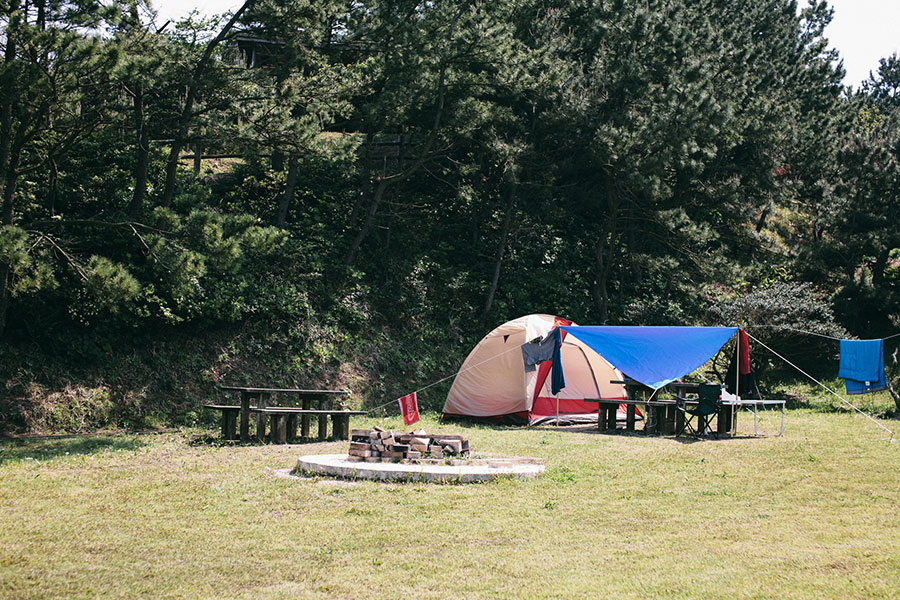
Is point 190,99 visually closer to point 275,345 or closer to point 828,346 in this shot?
point 275,345

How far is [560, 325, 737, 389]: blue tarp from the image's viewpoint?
12344mm

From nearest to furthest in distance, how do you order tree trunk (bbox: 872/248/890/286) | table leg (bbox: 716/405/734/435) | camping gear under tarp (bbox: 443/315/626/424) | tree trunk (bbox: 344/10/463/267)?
table leg (bbox: 716/405/734/435)
camping gear under tarp (bbox: 443/315/626/424)
tree trunk (bbox: 344/10/463/267)
tree trunk (bbox: 872/248/890/286)

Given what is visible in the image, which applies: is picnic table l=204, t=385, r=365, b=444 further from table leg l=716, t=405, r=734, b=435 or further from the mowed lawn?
table leg l=716, t=405, r=734, b=435

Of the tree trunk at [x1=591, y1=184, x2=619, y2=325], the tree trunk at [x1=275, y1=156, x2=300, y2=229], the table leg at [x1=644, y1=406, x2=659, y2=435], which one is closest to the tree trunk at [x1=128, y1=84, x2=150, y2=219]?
the tree trunk at [x1=275, y1=156, x2=300, y2=229]

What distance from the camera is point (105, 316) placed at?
43.8 ft

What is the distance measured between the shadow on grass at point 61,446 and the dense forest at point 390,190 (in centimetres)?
117

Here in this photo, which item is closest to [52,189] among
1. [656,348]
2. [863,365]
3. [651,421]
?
[656,348]

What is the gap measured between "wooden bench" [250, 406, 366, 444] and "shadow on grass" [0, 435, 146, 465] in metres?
1.74

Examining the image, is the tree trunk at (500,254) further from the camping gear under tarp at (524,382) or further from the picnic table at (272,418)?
the picnic table at (272,418)

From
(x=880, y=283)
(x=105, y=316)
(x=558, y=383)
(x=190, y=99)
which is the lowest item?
(x=558, y=383)

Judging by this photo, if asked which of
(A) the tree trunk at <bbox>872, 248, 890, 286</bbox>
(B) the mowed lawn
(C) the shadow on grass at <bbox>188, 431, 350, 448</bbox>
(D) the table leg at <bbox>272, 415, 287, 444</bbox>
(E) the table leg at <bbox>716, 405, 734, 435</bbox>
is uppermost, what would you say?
(A) the tree trunk at <bbox>872, 248, 890, 286</bbox>

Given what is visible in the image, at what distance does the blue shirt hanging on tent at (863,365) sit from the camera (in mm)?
14680

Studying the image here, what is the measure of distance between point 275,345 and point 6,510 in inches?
A: 360

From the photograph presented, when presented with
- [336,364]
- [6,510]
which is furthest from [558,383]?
[6,510]
